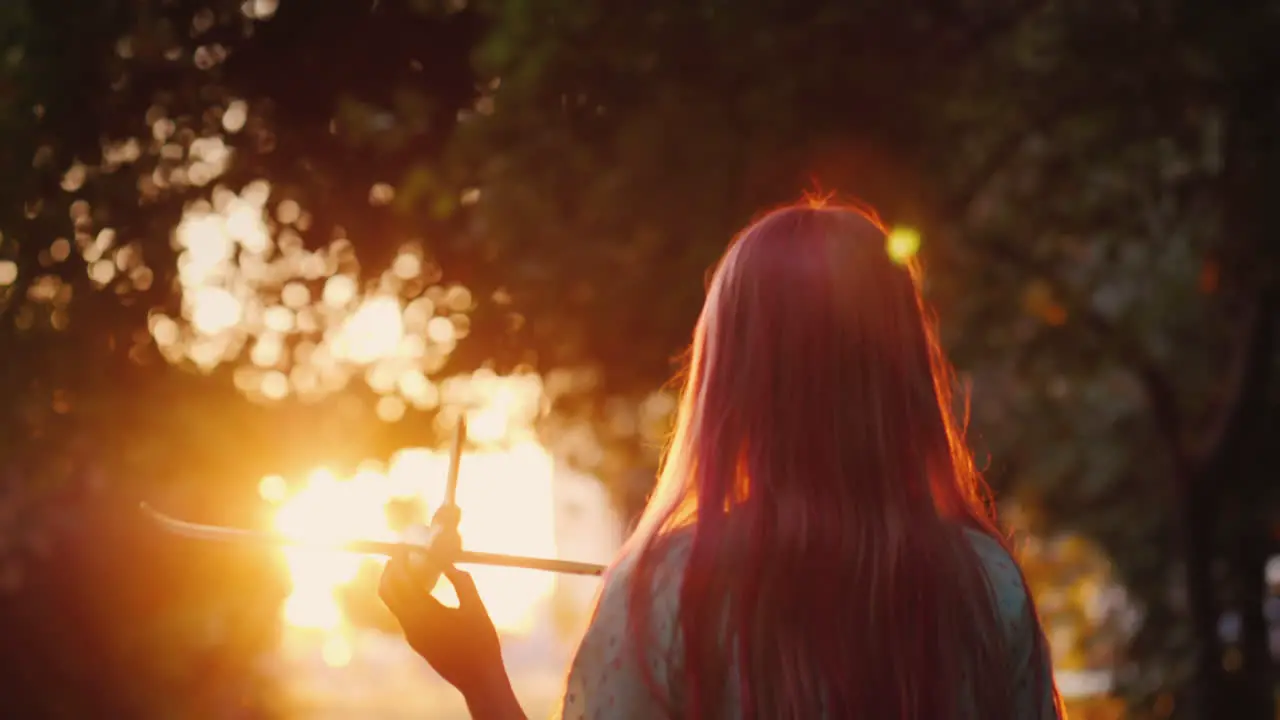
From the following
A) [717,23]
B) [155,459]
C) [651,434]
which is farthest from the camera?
[651,434]

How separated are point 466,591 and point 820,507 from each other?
41 centimetres

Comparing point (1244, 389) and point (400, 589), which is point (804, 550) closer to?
point (400, 589)

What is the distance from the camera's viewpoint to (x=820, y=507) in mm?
1836

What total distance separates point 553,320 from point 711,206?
1616mm

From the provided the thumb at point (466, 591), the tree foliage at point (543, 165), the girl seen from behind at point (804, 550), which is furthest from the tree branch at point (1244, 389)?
the thumb at point (466, 591)

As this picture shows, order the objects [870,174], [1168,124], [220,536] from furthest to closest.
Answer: [1168,124] → [870,174] → [220,536]

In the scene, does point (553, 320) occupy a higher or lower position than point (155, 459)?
higher

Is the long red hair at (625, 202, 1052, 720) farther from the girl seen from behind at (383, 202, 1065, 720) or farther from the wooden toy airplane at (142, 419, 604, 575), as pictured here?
the wooden toy airplane at (142, 419, 604, 575)

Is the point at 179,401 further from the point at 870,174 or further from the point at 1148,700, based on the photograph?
the point at 1148,700

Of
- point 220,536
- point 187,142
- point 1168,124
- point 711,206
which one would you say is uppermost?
point 1168,124

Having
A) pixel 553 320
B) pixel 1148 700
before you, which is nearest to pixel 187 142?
pixel 553 320

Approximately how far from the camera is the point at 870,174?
257 inches

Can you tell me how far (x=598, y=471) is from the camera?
11.6 meters

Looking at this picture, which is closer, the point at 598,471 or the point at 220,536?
the point at 220,536
